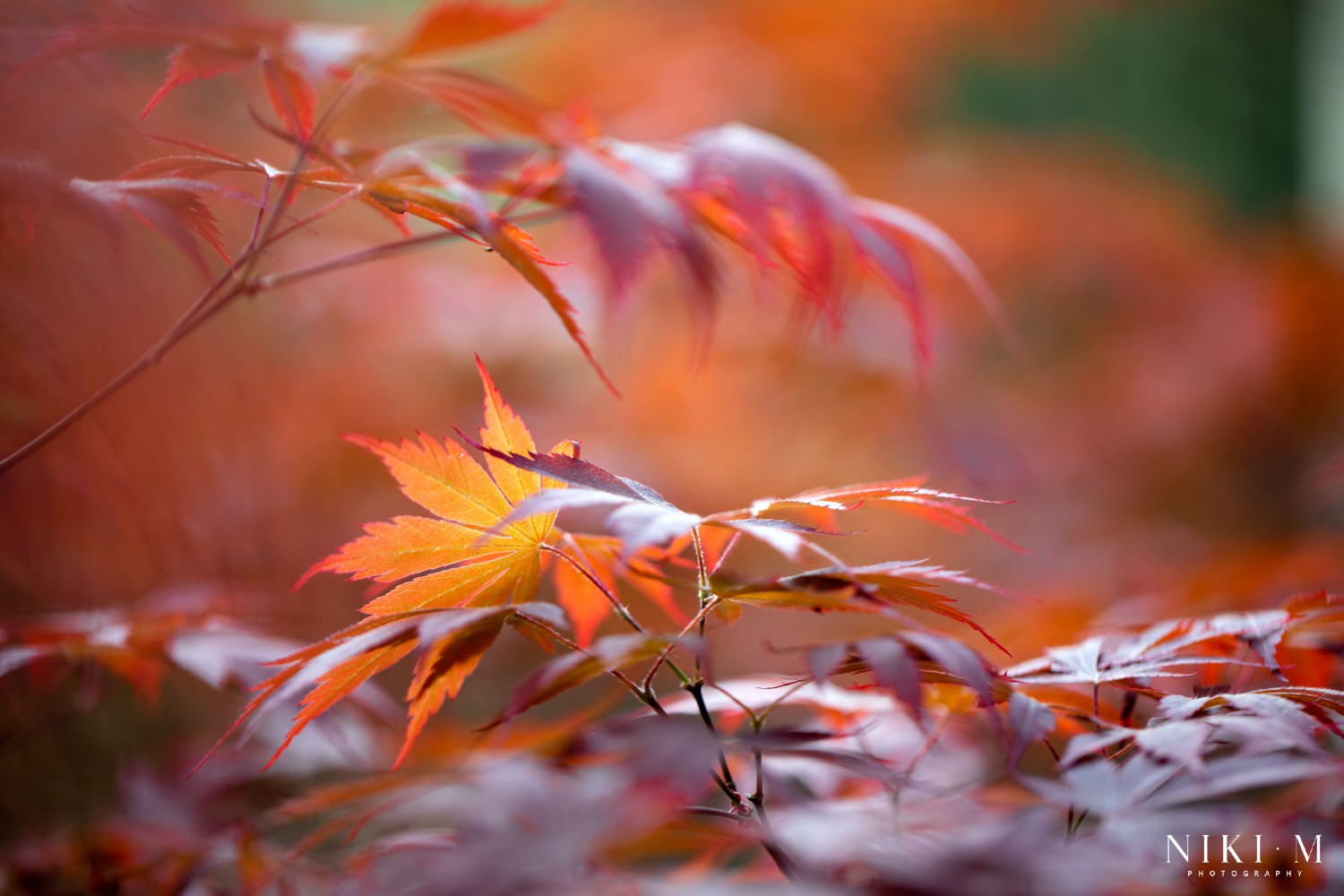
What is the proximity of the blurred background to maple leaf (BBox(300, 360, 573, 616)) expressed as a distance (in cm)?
10

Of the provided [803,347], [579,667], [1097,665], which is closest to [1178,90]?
[803,347]

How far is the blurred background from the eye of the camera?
2.70 ft

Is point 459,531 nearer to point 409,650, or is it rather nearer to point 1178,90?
point 409,650

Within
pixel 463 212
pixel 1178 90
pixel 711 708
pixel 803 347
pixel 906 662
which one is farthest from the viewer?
pixel 1178 90

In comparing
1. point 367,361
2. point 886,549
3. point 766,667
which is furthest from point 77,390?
point 886,549

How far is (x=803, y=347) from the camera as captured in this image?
1.51m

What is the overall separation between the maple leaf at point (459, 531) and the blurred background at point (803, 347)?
0.32 ft

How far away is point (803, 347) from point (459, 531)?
1129 millimetres

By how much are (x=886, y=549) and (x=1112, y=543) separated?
0.47 m

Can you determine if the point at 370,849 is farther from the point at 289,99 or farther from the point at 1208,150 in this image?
the point at 1208,150

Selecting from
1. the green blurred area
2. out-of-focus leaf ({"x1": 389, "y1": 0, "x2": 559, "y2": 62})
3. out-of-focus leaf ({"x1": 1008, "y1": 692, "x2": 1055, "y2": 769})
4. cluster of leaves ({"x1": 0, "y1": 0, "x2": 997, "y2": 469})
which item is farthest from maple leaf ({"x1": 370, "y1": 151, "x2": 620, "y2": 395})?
the green blurred area

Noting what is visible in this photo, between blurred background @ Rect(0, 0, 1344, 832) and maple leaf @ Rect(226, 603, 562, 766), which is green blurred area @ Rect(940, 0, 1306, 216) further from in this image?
maple leaf @ Rect(226, 603, 562, 766)

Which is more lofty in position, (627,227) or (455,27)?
(455,27)

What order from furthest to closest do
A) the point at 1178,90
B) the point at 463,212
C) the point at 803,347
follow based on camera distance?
the point at 1178,90
the point at 803,347
the point at 463,212
